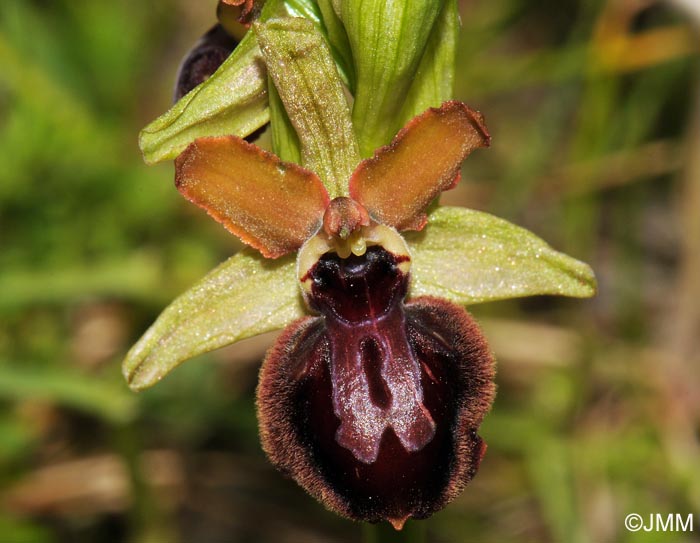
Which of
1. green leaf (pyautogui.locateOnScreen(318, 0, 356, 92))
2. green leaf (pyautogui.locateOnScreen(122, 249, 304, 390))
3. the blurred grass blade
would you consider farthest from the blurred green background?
green leaf (pyautogui.locateOnScreen(318, 0, 356, 92))

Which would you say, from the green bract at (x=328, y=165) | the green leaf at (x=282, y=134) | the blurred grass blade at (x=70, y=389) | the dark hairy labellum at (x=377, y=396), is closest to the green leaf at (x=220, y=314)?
the green bract at (x=328, y=165)

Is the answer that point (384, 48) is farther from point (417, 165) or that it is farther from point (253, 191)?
point (253, 191)

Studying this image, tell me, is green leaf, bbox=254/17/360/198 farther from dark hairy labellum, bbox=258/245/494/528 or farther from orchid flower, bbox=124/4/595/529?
dark hairy labellum, bbox=258/245/494/528

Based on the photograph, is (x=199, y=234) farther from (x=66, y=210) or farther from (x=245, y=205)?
(x=245, y=205)

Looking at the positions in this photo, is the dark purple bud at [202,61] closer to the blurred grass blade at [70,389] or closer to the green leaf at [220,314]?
the green leaf at [220,314]

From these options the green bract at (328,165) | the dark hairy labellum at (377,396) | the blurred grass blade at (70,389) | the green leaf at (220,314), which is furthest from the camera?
the blurred grass blade at (70,389)
